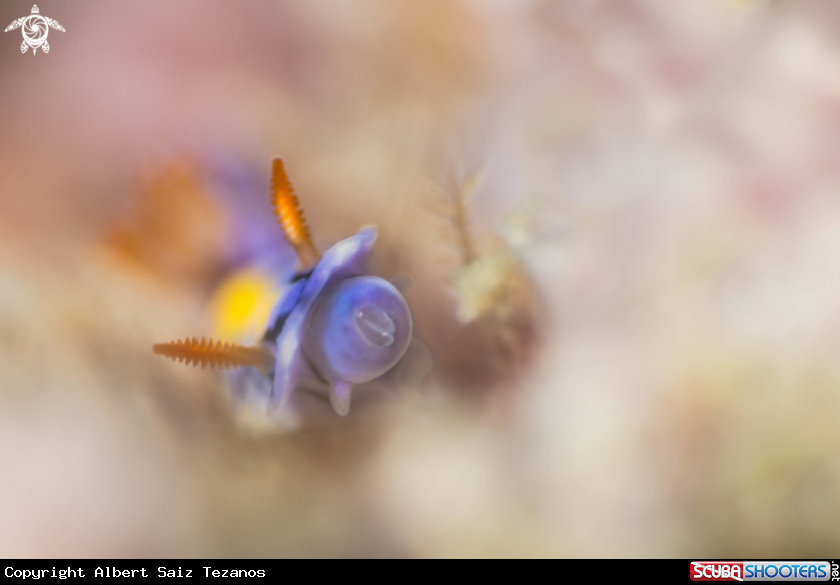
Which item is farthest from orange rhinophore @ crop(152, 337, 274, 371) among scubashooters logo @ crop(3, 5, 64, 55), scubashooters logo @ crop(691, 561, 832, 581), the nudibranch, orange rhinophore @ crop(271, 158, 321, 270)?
scubashooters logo @ crop(691, 561, 832, 581)

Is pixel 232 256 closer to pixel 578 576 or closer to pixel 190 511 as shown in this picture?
pixel 190 511

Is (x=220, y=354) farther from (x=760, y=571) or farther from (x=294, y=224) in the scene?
(x=760, y=571)

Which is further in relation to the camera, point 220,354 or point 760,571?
point 760,571

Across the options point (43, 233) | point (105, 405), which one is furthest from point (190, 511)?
point (43, 233)

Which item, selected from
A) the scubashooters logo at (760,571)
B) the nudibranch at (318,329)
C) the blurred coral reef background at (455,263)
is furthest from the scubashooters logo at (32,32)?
the scubashooters logo at (760,571)

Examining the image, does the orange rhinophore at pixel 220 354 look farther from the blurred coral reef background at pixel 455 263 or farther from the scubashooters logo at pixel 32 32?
the scubashooters logo at pixel 32 32

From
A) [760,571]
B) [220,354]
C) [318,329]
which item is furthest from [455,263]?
[760,571]
